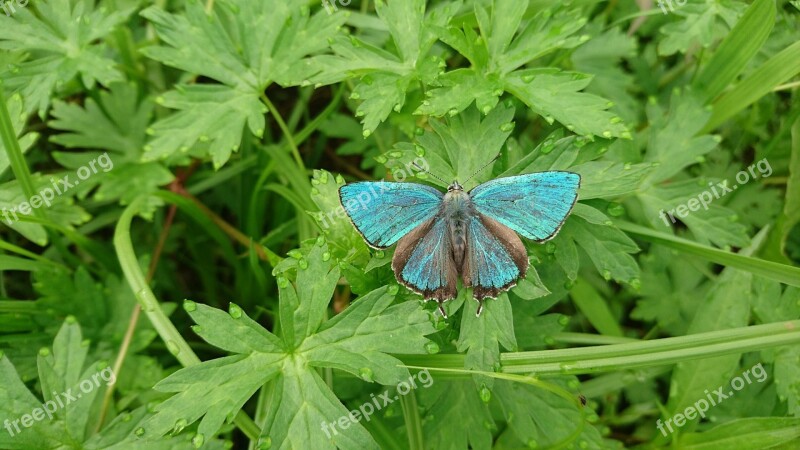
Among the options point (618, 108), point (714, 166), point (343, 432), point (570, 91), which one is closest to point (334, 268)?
point (343, 432)

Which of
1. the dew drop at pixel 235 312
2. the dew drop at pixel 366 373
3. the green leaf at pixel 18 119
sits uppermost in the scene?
the green leaf at pixel 18 119

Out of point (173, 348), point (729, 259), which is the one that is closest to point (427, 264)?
point (173, 348)

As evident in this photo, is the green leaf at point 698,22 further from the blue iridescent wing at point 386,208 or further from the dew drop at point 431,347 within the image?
the dew drop at point 431,347

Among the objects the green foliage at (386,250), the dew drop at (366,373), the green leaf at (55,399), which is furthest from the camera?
the green leaf at (55,399)

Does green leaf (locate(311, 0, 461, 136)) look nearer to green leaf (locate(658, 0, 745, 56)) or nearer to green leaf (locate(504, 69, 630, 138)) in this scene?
green leaf (locate(504, 69, 630, 138))

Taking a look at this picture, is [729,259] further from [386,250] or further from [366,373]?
[366,373]

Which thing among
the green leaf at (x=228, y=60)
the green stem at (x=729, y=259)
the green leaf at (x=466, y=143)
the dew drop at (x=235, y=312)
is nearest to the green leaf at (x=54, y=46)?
the green leaf at (x=228, y=60)

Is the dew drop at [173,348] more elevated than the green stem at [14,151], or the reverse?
the green stem at [14,151]
